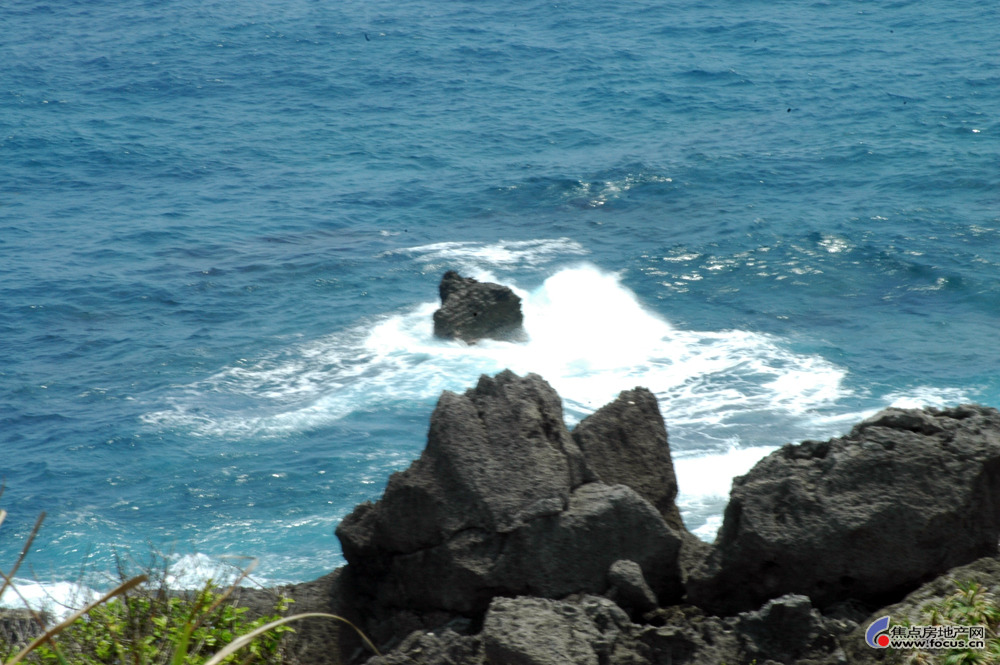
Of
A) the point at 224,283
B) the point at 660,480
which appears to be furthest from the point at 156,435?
the point at 660,480

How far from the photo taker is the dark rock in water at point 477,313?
88.1ft

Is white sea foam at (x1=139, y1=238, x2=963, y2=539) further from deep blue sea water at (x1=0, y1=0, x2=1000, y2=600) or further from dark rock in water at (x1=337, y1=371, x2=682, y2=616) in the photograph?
dark rock in water at (x1=337, y1=371, x2=682, y2=616)

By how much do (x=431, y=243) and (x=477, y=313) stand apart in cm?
769

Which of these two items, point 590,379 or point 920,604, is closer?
point 920,604

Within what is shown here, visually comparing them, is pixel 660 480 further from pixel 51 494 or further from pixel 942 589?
pixel 51 494

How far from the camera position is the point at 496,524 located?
960 centimetres

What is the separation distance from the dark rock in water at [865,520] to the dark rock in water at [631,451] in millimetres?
1765

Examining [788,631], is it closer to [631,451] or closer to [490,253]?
[631,451]

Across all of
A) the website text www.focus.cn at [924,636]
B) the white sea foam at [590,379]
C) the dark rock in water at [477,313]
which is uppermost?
the website text www.focus.cn at [924,636]

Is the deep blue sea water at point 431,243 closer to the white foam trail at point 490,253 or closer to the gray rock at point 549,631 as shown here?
the white foam trail at point 490,253

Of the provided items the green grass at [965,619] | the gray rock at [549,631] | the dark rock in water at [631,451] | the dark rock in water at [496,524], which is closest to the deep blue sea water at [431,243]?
the dark rock in water at [496,524]

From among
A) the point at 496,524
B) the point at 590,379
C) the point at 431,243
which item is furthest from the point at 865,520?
the point at 431,243

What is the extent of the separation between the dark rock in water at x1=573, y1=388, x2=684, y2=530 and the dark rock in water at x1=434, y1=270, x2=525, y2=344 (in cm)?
1533

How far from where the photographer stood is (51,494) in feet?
67.9
